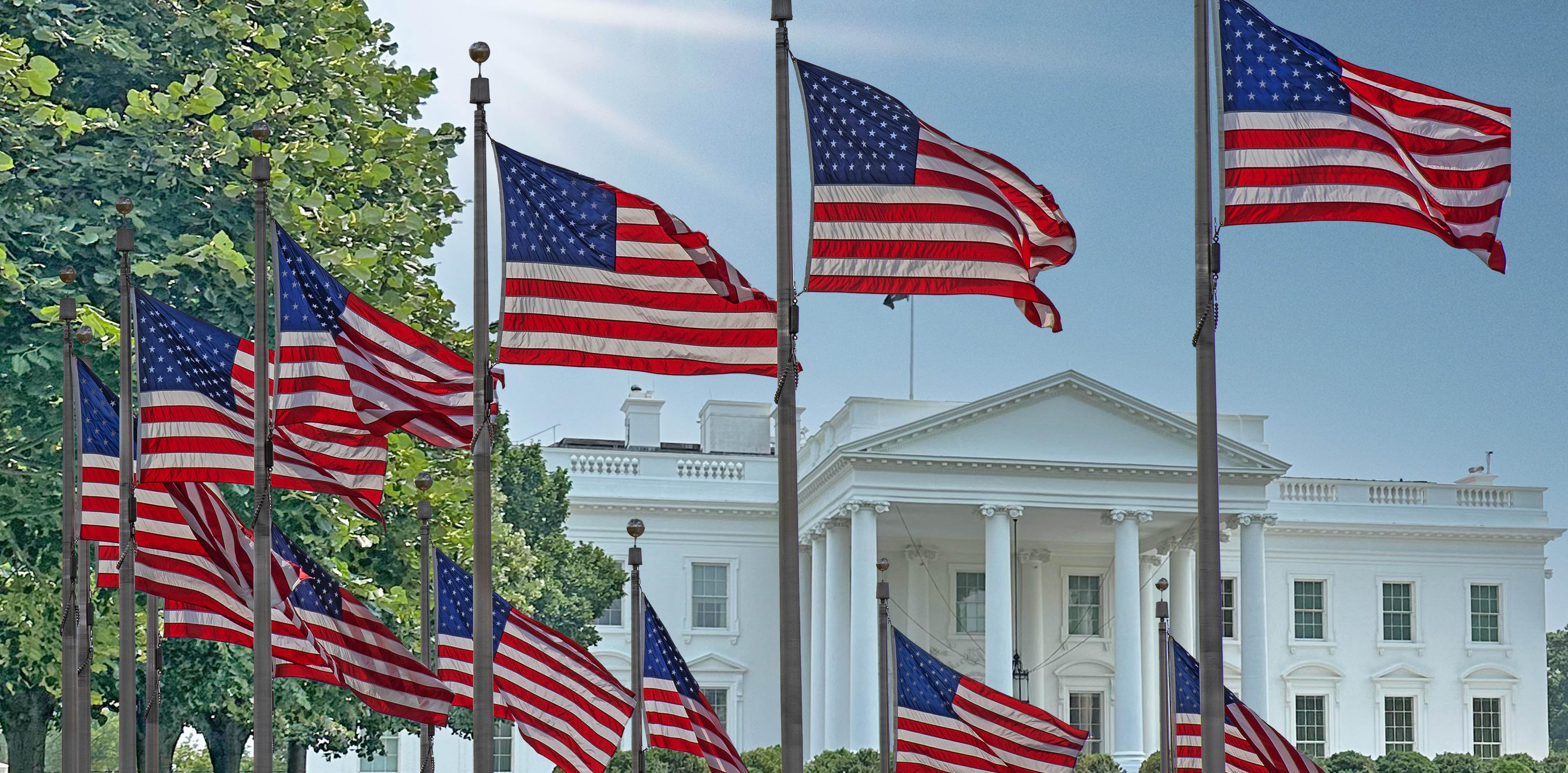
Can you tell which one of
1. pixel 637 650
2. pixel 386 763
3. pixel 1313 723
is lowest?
pixel 386 763

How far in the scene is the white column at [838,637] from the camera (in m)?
44.3

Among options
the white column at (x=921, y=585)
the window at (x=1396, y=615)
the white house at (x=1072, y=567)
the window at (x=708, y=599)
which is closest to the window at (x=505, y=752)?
the white house at (x=1072, y=567)

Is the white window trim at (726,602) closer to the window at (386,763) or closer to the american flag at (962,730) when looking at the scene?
the window at (386,763)

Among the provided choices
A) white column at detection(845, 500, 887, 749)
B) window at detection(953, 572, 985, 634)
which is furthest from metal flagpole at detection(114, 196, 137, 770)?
window at detection(953, 572, 985, 634)

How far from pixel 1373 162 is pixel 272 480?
7685mm

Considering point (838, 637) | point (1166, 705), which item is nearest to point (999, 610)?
point (838, 637)

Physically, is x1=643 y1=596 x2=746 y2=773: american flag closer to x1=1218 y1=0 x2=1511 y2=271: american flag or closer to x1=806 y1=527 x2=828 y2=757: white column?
x1=1218 y1=0 x2=1511 y2=271: american flag

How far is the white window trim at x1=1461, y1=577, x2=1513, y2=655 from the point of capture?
52.5 m

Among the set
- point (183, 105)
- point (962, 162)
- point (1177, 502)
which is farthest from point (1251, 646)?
point (962, 162)

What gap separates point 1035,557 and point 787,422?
1496 inches

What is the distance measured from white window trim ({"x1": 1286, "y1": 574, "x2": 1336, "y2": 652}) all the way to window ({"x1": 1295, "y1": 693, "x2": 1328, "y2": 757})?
22 centimetres

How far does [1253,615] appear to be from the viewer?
43.5 meters

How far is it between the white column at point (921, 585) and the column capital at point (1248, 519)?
8263 mm

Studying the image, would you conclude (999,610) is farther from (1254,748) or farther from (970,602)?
(1254,748)
